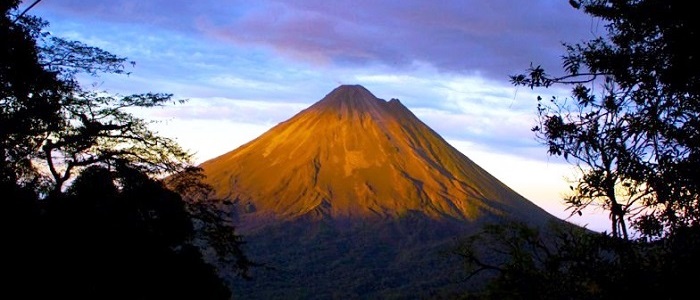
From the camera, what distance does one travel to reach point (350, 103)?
Result: 176000 mm

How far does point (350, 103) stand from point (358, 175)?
35246 mm

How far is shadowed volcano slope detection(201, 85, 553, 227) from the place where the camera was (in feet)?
439

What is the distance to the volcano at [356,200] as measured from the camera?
112 metres

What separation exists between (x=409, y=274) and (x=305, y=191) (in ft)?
113

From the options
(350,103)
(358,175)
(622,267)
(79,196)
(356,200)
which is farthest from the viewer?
(350,103)

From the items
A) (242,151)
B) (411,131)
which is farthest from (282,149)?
(411,131)

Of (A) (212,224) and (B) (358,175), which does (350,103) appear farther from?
(A) (212,224)

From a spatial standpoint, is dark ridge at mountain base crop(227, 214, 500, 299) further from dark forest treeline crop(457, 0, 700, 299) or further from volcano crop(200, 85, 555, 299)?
dark forest treeline crop(457, 0, 700, 299)

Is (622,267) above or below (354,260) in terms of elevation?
below

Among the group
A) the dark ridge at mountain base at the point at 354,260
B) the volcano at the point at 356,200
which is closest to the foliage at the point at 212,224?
the dark ridge at mountain base at the point at 354,260

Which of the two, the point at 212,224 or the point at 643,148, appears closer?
the point at 643,148

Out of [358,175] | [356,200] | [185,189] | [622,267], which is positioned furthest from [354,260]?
[622,267]

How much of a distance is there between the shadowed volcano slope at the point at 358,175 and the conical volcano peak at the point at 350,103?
115 cm

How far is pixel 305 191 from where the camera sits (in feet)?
458
